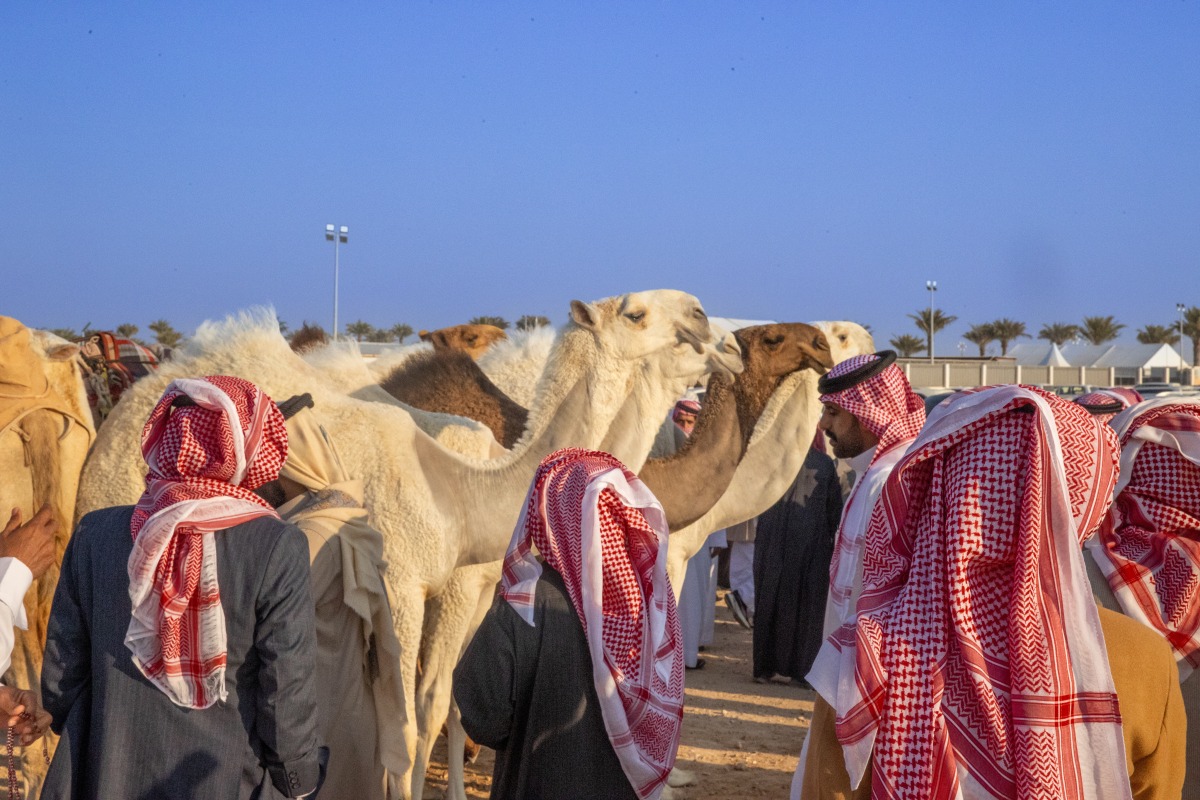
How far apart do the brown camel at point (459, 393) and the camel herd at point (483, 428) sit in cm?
1

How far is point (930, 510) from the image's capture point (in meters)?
2.25

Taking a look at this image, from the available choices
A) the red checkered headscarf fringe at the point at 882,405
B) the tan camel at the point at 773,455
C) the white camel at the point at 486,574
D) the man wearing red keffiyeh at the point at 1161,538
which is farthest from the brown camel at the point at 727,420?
the man wearing red keffiyeh at the point at 1161,538

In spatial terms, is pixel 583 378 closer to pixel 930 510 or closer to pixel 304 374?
pixel 304 374

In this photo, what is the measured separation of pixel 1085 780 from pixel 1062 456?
60 centimetres

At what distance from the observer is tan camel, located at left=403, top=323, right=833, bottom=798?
5.52m

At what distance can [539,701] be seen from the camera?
281cm

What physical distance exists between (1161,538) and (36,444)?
441 centimetres

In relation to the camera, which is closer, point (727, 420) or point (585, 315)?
point (585, 315)

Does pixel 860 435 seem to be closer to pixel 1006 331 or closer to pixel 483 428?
pixel 483 428

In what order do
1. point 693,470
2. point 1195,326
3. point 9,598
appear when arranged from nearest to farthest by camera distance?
point 9,598 → point 693,470 → point 1195,326

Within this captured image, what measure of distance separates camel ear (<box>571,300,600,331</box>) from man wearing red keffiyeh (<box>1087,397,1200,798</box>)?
3.31 meters

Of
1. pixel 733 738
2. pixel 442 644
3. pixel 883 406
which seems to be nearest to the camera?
pixel 883 406

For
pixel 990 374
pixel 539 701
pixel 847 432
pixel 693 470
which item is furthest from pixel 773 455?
pixel 990 374

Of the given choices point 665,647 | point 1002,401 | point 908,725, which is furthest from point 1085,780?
point 665,647
